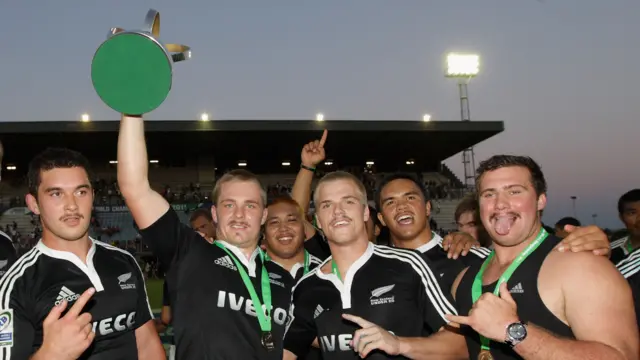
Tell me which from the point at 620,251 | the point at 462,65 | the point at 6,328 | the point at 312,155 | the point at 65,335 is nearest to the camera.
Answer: the point at 65,335

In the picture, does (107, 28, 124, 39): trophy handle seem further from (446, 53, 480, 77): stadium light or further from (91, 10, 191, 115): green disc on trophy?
(446, 53, 480, 77): stadium light

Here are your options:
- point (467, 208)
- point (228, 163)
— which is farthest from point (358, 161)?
point (467, 208)

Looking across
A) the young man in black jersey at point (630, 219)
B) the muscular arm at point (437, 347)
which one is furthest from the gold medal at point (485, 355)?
the young man in black jersey at point (630, 219)

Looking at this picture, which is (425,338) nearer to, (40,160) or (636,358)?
(636,358)

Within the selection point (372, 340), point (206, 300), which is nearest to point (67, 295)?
point (206, 300)

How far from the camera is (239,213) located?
409 cm

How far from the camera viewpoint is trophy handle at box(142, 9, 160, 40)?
325 cm

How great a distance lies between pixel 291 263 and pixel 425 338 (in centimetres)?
204

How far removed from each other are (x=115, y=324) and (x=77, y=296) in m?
0.31

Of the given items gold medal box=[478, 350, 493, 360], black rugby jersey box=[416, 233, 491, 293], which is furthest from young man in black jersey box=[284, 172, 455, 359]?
black rugby jersey box=[416, 233, 491, 293]

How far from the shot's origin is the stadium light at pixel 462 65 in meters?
38.5

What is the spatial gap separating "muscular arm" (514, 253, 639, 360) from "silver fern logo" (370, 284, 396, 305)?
99 centimetres

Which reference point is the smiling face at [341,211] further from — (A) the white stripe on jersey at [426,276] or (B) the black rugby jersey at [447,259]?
(B) the black rugby jersey at [447,259]

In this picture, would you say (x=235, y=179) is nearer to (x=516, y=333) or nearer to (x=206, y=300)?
(x=206, y=300)
